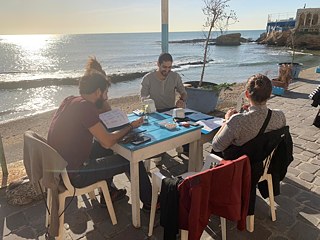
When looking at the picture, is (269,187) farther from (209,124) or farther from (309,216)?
(209,124)

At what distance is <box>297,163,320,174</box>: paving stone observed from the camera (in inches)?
125

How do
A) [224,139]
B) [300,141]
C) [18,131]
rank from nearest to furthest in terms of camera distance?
[224,139]
[300,141]
[18,131]

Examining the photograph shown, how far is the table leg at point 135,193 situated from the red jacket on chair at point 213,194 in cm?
64

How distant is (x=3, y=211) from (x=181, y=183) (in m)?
2.04

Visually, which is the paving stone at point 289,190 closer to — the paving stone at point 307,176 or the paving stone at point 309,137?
the paving stone at point 307,176

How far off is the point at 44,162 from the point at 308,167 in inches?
125

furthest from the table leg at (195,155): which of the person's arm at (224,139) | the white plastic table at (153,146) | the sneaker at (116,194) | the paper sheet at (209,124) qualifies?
the sneaker at (116,194)

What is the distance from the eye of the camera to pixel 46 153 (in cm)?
171

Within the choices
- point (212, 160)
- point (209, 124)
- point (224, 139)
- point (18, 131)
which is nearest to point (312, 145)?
point (209, 124)

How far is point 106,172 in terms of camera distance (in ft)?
7.10

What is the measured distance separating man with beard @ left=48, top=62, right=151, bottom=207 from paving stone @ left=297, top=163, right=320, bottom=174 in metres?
2.40

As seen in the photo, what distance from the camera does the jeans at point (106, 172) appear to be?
207 centimetres

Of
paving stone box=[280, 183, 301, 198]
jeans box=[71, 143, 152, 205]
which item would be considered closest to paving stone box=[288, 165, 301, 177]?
paving stone box=[280, 183, 301, 198]

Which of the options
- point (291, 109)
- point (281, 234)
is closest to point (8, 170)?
point (281, 234)
